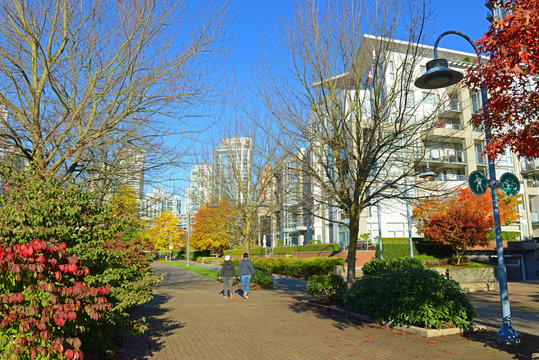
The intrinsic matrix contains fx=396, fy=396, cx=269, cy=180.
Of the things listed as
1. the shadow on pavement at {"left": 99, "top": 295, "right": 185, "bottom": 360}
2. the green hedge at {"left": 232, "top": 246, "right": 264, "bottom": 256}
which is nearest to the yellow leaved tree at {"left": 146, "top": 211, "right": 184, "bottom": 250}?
the green hedge at {"left": 232, "top": 246, "right": 264, "bottom": 256}

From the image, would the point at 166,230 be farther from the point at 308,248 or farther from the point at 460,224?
the point at 460,224

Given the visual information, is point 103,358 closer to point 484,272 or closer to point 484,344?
point 484,344

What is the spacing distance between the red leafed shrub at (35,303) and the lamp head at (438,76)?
297 inches

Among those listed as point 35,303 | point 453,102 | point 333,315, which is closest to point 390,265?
point 333,315

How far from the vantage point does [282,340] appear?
786 centimetres

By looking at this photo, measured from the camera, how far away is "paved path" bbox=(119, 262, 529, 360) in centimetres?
673

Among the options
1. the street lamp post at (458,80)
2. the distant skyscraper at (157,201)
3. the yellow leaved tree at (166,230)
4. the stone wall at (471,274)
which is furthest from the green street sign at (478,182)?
the yellow leaved tree at (166,230)

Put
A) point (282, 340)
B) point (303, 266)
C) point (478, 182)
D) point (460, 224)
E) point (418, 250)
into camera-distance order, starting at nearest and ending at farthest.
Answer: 1. point (282, 340)
2. point (478, 182)
3. point (303, 266)
4. point (460, 224)
5. point (418, 250)

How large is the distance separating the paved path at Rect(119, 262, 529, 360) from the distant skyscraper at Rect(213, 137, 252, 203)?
9.51 meters

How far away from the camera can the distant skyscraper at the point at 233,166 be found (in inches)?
797

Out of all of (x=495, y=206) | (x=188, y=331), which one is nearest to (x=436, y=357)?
(x=495, y=206)

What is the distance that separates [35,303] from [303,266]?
2164cm

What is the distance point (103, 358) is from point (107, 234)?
6.27 feet

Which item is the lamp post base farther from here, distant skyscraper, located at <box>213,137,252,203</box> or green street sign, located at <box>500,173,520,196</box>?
distant skyscraper, located at <box>213,137,252,203</box>
